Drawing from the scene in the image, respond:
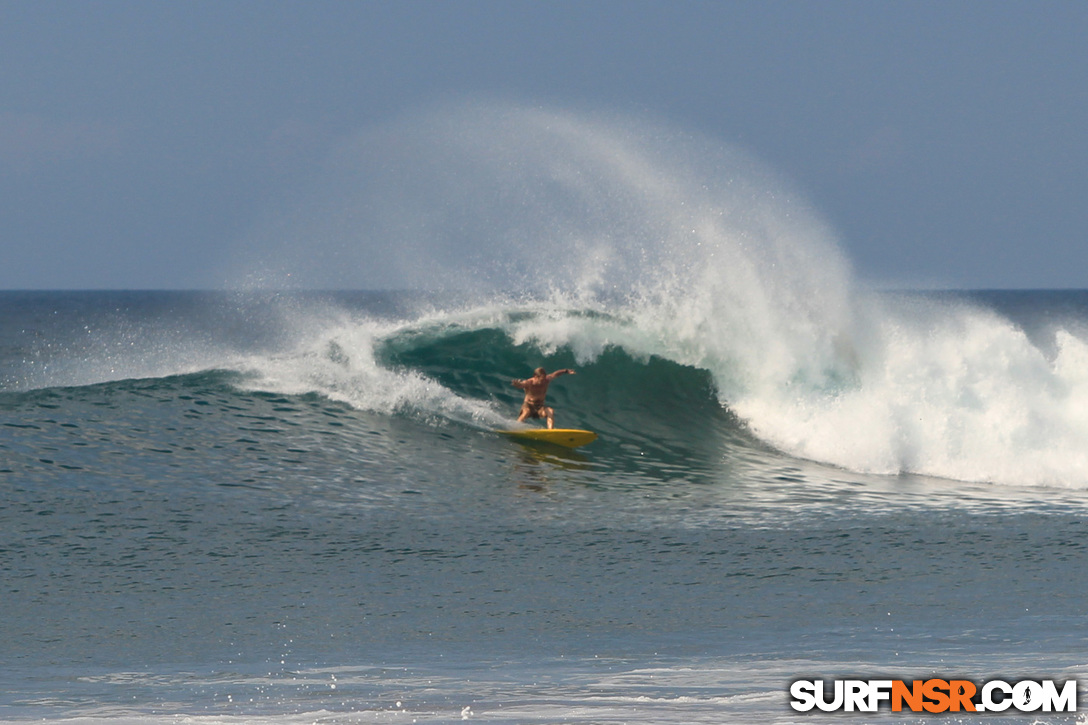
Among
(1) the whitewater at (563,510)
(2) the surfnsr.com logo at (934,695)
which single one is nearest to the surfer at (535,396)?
(1) the whitewater at (563,510)

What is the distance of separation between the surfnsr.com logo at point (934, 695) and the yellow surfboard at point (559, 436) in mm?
7690

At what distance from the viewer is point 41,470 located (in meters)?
11.3

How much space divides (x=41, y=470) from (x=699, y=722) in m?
8.60

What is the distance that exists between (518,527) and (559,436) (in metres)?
3.70

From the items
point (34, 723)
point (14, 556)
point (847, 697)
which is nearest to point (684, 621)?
point (847, 697)

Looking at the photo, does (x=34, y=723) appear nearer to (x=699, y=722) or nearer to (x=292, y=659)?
(x=292, y=659)

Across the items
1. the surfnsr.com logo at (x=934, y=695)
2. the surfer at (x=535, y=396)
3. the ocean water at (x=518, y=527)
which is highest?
the surfer at (x=535, y=396)

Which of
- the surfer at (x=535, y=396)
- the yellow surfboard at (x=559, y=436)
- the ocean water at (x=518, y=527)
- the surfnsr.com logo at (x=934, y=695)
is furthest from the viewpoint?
the surfer at (x=535, y=396)

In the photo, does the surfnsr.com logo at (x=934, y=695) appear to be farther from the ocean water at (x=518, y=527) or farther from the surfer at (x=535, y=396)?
the surfer at (x=535, y=396)

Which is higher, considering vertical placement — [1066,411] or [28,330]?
[28,330]

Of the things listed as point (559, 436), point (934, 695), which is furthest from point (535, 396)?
point (934, 695)

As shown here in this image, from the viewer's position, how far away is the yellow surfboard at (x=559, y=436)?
1349cm

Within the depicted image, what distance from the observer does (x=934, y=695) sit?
5.70m

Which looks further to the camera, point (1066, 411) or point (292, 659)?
point (1066, 411)
